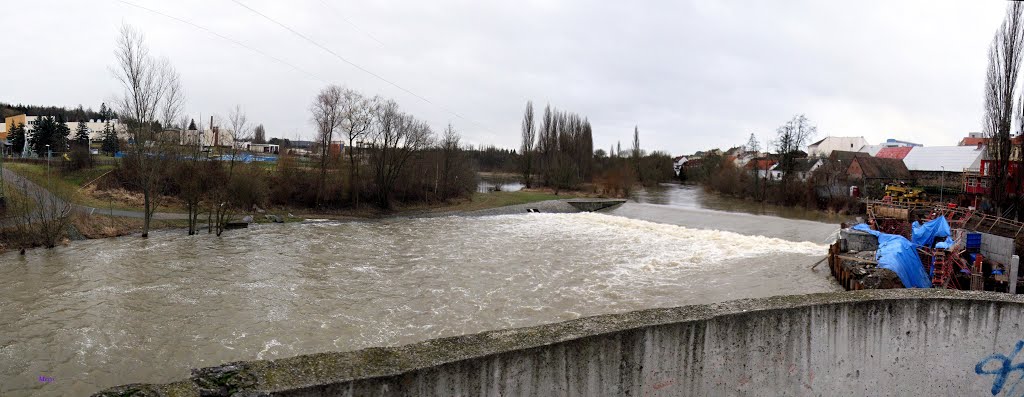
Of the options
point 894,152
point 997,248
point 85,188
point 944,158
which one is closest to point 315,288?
point 997,248

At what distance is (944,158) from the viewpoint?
48656 mm

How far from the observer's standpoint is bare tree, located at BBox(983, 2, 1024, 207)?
22.0 m

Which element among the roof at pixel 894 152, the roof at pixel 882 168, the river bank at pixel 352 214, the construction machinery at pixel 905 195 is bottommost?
the river bank at pixel 352 214

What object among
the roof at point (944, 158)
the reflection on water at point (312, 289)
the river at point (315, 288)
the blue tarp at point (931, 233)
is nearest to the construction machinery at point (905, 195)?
the roof at point (944, 158)

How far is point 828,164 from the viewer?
52.2 metres

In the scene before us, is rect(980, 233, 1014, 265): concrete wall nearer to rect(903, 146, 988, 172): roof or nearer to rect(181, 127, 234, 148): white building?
rect(903, 146, 988, 172): roof

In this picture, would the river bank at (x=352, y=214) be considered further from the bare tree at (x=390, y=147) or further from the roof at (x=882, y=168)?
the roof at (x=882, y=168)

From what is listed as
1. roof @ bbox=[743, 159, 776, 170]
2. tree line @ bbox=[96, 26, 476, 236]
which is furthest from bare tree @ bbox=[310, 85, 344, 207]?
roof @ bbox=[743, 159, 776, 170]

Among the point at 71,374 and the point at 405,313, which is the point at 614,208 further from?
the point at 71,374

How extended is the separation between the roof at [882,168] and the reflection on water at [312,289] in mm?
34024

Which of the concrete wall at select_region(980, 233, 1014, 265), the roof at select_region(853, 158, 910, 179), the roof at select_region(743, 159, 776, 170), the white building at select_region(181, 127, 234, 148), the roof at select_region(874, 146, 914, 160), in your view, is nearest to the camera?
the concrete wall at select_region(980, 233, 1014, 265)

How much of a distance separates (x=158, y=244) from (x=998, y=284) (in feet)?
90.8

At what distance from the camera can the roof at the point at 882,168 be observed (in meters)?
51.3

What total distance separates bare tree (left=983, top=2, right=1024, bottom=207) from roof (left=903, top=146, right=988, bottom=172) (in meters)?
25.3
